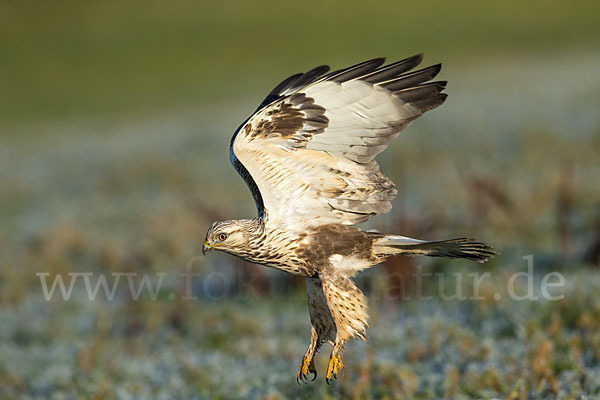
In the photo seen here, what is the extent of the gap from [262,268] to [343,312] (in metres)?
5.73

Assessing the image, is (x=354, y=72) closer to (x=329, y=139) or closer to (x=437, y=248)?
(x=329, y=139)

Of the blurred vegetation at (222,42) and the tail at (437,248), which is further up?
the blurred vegetation at (222,42)

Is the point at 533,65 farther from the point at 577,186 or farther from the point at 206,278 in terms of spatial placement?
the point at 206,278

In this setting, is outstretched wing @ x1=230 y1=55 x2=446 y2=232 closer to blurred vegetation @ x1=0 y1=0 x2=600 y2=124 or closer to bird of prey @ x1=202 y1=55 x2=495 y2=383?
bird of prey @ x1=202 y1=55 x2=495 y2=383

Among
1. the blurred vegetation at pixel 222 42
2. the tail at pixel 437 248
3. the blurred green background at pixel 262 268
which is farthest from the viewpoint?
the blurred vegetation at pixel 222 42

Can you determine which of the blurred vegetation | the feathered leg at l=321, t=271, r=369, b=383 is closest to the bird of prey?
the feathered leg at l=321, t=271, r=369, b=383

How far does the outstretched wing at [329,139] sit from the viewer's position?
14.6 ft

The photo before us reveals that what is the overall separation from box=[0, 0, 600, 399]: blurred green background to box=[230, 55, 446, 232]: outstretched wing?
70.2 inches

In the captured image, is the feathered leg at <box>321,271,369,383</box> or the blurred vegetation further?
the blurred vegetation

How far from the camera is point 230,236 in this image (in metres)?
4.38

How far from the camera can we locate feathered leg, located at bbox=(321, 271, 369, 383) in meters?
4.24

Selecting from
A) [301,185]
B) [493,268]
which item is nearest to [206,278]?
[493,268]

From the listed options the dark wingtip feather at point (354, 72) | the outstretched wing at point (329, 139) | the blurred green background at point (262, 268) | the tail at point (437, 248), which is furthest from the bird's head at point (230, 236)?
the blurred green background at point (262, 268)

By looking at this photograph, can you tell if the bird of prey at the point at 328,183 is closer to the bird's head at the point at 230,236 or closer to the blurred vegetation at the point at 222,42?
the bird's head at the point at 230,236
